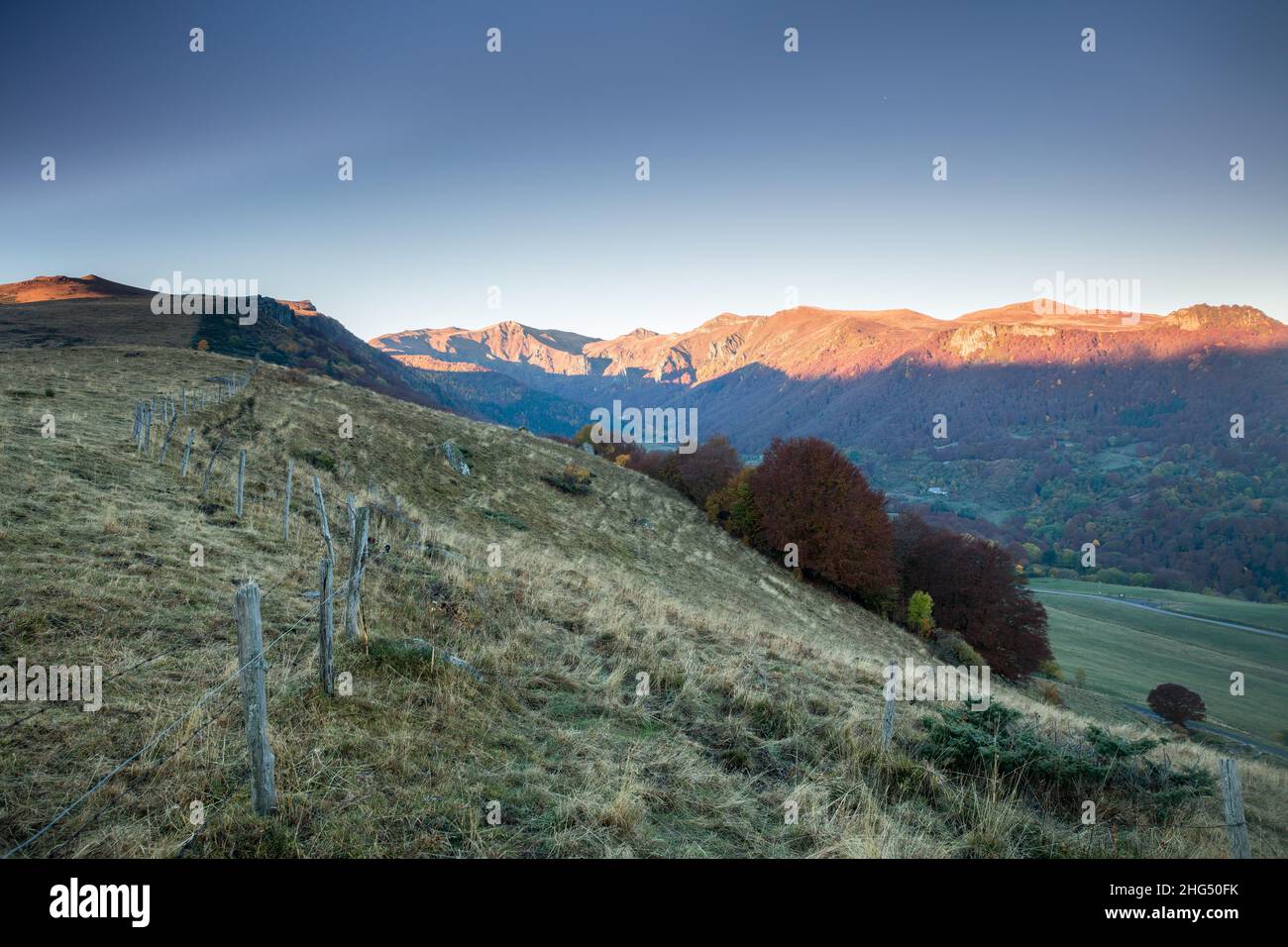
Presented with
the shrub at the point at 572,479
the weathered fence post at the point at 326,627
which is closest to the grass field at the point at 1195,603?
the shrub at the point at 572,479

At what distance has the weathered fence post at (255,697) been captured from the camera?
3902 millimetres

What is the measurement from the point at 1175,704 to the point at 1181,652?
4640 centimetres

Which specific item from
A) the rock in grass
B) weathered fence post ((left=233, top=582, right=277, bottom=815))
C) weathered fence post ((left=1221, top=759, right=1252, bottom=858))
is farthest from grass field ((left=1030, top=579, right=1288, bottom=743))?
weathered fence post ((left=233, top=582, right=277, bottom=815))

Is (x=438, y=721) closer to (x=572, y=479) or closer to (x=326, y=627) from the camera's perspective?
(x=326, y=627)

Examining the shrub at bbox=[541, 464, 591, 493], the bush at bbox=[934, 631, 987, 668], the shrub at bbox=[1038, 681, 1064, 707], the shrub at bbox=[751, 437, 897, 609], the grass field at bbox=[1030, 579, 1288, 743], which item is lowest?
the grass field at bbox=[1030, 579, 1288, 743]

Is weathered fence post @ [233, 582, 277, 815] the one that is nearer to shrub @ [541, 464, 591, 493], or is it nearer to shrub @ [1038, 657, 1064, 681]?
shrub @ [541, 464, 591, 493]

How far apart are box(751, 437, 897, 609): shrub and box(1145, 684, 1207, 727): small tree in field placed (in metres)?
27.8

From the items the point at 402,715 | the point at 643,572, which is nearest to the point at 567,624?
the point at 402,715

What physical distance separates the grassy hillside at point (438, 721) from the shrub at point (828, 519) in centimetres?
2057

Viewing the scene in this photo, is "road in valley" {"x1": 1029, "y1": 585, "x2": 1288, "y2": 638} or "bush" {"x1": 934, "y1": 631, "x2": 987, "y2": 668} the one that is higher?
"bush" {"x1": 934, "y1": 631, "x2": 987, "y2": 668}

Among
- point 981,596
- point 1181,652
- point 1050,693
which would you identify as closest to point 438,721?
point 1050,693

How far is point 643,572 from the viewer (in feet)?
78.0

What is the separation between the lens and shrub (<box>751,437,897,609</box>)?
112ft

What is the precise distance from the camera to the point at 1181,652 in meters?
74.6
